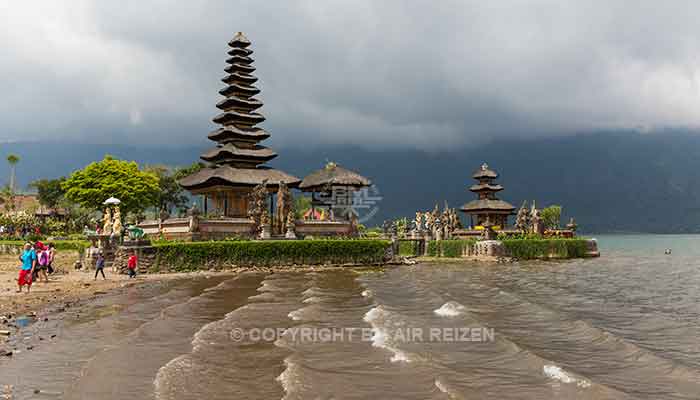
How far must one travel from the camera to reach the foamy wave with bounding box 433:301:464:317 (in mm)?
18719

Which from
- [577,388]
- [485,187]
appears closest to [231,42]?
[485,187]

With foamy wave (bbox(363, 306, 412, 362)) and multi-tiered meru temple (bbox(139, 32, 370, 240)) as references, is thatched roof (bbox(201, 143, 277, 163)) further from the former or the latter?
foamy wave (bbox(363, 306, 412, 362))

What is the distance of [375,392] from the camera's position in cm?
948

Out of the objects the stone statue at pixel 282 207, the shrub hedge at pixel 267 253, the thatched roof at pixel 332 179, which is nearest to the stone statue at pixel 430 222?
the thatched roof at pixel 332 179

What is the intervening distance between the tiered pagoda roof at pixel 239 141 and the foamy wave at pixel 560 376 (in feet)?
138

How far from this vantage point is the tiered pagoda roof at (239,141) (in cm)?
5191

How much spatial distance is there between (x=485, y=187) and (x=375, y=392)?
69521mm

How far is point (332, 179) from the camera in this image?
51875mm

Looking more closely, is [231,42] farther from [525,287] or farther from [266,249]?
[525,287]

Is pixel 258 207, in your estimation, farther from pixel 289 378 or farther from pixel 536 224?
pixel 536 224

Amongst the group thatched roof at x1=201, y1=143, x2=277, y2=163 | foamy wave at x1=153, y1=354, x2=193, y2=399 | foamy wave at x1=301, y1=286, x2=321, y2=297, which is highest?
thatched roof at x1=201, y1=143, x2=277, y2=163

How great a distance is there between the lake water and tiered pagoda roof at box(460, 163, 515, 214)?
163ft
